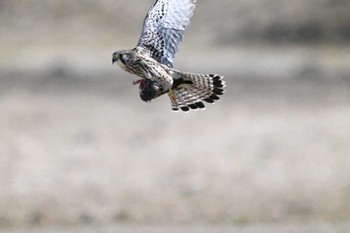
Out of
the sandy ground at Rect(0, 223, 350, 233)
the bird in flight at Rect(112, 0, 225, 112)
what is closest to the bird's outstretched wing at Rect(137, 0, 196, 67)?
the bird in flight at Rect(112, 0, 225, 112)

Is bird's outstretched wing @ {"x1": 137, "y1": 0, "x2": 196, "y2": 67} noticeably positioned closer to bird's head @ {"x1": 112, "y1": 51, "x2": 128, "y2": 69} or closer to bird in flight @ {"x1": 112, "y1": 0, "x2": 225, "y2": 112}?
bird in flight @ {"x1": 112, "y1": 0, "x2": 225, "y2": 112}

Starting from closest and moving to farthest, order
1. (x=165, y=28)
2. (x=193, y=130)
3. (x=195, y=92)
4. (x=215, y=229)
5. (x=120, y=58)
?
(x=120, y=58)
(x=195, y=92)
(x=165, y=28)
(x=215, y=229)
(x=193, y=130)

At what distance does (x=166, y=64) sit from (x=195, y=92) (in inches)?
11.4

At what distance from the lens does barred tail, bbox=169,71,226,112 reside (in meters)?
8.29

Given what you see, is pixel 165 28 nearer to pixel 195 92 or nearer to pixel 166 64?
pixel 166 64

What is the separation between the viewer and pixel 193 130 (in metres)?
20.0

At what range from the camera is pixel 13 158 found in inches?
749

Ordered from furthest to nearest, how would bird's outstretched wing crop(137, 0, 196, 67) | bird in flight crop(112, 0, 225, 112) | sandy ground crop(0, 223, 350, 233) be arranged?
sandy ground crop(0, 223, 350, 233), bird's outstretched wing crop(137, 0, 196, 67), bird in flight crop(112, 0, 225, 112)

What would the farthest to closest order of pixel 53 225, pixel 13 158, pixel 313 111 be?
1. pixel 313 111
2. pixel 13 158
3. pixel 53 225

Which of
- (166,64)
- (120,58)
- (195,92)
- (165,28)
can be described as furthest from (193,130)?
(120,58)

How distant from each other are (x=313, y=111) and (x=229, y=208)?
416cm

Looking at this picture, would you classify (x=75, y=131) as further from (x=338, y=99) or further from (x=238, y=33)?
(x=238, y=33)

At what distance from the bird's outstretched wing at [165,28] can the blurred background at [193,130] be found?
662 centimetres

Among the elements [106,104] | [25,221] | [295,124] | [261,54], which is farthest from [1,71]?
[25,221]
